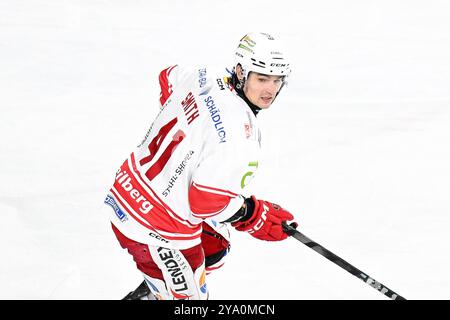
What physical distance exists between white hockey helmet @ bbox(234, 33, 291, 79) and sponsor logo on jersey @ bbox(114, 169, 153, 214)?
0.69 meters

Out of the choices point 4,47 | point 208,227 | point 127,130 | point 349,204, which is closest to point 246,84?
point 208,227

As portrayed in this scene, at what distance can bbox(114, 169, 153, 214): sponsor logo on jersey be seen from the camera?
358 centimetres

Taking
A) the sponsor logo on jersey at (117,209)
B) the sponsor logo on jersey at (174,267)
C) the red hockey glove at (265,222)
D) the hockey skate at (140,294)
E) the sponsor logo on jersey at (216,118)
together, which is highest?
the sponsor logo on jersey at (216,118)

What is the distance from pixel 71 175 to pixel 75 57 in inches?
87.3

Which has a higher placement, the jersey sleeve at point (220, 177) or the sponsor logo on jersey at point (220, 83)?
the sponsor logo on jersey at point (220, 83)

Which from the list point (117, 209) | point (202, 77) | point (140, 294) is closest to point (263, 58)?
point (202, 77)

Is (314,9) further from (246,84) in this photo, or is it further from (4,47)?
(246,84)

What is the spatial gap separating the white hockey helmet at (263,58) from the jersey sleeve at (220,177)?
0.34 metres

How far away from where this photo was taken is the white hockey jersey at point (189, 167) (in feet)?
10.9

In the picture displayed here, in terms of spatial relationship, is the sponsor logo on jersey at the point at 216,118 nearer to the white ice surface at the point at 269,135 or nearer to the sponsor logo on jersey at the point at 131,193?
the sponsor logo on jersey at the point at 131,193

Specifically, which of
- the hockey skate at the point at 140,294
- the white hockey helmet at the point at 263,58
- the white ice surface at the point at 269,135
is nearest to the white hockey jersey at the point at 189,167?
the white hockey helmet at the point at 263,58

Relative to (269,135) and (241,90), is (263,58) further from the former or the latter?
(269,135)

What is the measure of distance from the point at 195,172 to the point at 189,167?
89 millimetres

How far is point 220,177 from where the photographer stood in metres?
3.28
